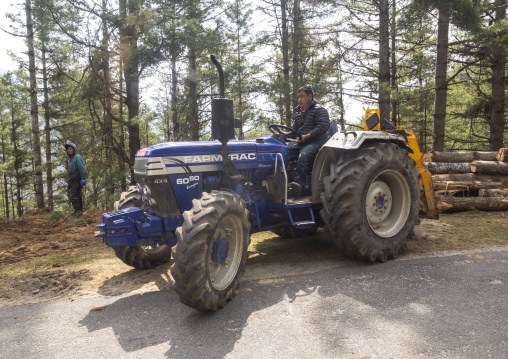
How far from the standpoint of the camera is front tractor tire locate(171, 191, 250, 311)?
122 inches

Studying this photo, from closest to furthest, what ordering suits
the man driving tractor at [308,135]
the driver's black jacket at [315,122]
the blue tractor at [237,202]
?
the blue tractor at [237,202]
the man driving tractor at [308,135]
the driver's black jacket at [315,122]

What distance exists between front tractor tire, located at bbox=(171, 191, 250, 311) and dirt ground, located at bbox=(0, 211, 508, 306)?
0.98 meters

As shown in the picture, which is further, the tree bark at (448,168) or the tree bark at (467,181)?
the tree bark at (448,168)

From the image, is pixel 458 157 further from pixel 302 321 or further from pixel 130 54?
pixel 130 54

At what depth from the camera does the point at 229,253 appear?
3.79m

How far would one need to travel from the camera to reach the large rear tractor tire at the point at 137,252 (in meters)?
4.53

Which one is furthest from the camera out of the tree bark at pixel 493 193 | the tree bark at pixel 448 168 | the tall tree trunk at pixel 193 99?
the tall tree trunk at pixel 193 99

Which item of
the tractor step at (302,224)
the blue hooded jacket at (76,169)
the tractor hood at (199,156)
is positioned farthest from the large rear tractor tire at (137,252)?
the blue hooded jacket at (76,169)

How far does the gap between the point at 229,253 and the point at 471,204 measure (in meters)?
6.43

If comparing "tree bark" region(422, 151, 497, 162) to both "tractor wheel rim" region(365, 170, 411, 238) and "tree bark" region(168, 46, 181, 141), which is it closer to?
→ "tractor wheel rim" region(365, 170, 411, 238)

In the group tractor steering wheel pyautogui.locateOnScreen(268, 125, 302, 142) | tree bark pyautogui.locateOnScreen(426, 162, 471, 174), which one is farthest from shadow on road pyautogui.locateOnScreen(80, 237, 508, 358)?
tree bark pyautogui.locateOnScreen(426, 162, 471, 174)

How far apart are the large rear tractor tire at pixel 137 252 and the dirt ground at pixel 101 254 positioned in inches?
4.7

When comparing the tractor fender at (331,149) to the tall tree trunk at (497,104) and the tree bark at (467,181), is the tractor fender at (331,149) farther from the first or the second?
the tall tree trunk at (497,104)

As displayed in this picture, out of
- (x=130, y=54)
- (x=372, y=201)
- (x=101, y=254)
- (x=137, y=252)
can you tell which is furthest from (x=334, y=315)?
(x=130, y=54)
